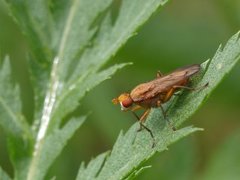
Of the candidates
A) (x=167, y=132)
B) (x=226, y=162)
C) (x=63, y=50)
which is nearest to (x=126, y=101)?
(x=63, y=50)

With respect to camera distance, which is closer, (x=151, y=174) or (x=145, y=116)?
(x=145, y=116)

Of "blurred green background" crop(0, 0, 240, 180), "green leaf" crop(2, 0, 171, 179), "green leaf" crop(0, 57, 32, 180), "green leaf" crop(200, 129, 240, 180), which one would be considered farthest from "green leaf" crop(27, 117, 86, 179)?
"blurred green background" crop(0, 0, 240, 180)

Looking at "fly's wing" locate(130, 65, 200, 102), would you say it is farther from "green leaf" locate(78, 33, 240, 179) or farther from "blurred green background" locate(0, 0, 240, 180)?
"blurred green background" locate(0, 0, 240, 180)

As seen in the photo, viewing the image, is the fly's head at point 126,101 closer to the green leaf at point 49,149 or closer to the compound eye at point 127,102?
the compound eye at point 127,102

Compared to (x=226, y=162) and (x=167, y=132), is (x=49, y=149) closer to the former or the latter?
(x=167, y=132)

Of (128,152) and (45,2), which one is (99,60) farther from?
(128,152)

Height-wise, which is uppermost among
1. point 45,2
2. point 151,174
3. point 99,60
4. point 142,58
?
point 45,2

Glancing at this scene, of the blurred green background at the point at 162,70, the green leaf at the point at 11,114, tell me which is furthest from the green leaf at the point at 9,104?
the blurred green background at the point at 162,70

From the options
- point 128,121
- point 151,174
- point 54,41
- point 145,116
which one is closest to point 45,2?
point 54,41
